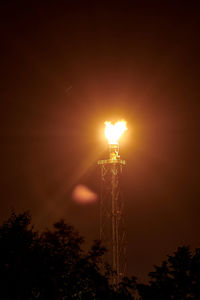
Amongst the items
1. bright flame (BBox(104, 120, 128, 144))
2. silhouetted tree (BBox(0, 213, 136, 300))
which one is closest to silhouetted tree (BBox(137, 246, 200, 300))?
silhouetted tree (BBox(0, 213, 136, 300))

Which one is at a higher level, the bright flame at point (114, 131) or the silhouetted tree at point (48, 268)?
the bright flame at point (114, 131)

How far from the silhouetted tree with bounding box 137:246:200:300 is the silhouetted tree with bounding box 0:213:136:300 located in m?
1.03

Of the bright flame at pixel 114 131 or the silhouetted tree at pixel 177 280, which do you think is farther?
the bright flame at pixel 114 131

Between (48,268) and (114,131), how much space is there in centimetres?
1380

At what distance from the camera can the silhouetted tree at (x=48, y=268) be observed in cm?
1382

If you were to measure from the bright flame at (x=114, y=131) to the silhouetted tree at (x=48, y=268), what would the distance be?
446 inches

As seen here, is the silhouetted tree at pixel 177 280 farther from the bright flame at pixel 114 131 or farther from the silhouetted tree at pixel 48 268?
the bright flame at pixel 114 131

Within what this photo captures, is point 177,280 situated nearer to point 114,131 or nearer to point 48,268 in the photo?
point 48,268

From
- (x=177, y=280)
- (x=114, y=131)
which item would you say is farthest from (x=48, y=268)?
(x=114, y=131)

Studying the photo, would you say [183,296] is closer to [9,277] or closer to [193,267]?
[193,267]

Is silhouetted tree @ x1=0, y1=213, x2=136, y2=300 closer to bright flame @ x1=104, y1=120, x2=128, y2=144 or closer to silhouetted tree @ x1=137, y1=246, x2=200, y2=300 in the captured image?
silhouetted tree @ x1=137, y1=246, x2=200, y2=300

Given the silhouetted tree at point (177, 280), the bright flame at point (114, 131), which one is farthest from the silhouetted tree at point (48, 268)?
the bright flame at point (114, 131)

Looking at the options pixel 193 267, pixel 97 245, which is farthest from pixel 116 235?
pixel 193 267

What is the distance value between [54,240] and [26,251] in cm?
122
